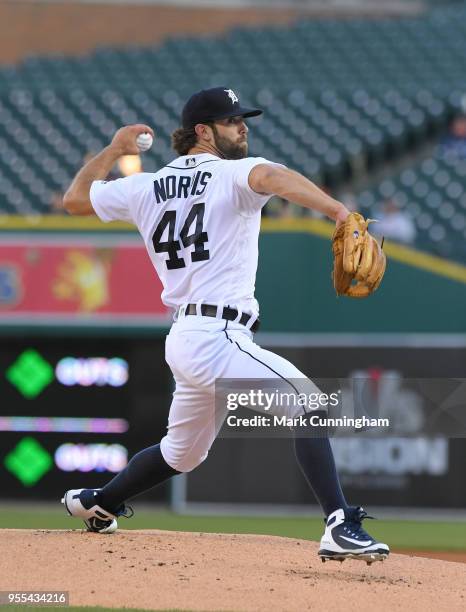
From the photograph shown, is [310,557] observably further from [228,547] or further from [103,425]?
[103,425]

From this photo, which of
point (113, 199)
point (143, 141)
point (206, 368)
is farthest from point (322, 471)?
point (143, 141)

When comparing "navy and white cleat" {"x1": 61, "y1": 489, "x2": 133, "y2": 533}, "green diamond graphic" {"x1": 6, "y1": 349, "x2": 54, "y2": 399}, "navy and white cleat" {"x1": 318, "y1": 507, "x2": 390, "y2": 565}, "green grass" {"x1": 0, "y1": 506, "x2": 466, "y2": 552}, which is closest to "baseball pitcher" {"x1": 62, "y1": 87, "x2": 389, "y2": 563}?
"navy and white cleat" {"x1": 318, "y1": 507, "x2": 390, "y2": 565}

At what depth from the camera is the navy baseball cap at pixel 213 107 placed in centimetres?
471

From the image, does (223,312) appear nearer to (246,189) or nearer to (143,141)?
(246,189)

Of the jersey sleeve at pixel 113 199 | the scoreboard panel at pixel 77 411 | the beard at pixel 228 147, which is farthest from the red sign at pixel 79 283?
the beard at pixel 228 147

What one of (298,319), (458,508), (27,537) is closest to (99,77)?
(298,319)

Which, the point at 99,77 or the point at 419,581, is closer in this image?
the point at 419,581

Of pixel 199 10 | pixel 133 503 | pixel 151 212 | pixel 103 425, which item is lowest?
pixel 133 503

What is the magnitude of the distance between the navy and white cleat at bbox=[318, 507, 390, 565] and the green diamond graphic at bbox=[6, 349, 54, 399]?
18.7 feet

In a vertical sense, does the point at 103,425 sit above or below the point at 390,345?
→ below

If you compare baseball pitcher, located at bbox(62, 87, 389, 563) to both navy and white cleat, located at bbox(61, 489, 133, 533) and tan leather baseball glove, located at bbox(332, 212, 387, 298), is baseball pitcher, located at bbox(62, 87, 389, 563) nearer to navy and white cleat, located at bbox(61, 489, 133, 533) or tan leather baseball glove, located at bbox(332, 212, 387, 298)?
tan leather baseball glove, located at bbox(332, 212, 387, 298)

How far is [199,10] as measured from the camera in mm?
19375

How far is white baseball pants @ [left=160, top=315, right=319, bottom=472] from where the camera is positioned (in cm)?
452

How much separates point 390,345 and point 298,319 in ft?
2.49
